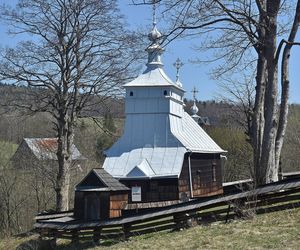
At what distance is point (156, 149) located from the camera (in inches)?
1038

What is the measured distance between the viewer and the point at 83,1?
21.6 meters

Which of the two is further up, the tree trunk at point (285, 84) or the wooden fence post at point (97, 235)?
the tree trunk at point (285, 84)

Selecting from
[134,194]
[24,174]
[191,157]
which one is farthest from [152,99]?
[24,174]

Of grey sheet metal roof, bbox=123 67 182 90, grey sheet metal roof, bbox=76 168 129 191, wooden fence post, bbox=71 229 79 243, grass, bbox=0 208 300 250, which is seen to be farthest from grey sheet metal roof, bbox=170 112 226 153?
grass, bbox=0 208 300 250

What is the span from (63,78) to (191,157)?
8209 millimetres

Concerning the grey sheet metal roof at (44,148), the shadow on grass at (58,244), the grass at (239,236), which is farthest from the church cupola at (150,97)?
the grass at (239,236)

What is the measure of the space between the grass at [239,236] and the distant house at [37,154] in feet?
70.7

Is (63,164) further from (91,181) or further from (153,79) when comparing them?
(153,79)

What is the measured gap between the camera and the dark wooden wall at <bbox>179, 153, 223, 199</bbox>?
25784 mm

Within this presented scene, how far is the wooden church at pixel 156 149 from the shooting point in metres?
24.7

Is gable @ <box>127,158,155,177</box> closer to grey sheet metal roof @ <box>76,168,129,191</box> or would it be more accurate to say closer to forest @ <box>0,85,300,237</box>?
forest @ <box>0,85,300,237</box>

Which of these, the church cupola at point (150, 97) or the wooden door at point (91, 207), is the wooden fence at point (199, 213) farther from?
the church cupola at point (150, 97)

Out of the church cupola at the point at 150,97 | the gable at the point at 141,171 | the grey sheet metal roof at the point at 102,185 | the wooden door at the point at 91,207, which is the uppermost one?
the church cupola at the point at 150,97

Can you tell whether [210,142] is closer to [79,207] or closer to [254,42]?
[79,207]
